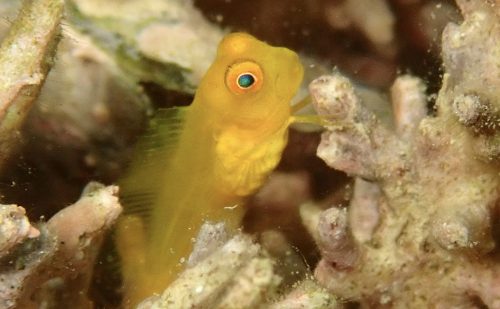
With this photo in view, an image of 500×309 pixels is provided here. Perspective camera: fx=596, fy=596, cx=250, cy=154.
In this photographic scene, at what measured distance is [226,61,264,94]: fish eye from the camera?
6.44ft

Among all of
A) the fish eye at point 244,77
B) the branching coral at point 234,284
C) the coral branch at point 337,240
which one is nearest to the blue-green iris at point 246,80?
the fish eye at point 244,77

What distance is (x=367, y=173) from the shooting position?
66.4 inches

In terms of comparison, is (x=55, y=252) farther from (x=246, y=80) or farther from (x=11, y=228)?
(x=246, y=80)

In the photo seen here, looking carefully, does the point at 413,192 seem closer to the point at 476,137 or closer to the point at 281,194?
the point at 476,137

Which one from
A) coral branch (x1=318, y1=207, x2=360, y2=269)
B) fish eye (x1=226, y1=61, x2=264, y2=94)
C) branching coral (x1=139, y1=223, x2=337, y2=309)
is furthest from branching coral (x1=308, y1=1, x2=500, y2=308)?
branching coral (x1=139, y1=223, x2=337, y2=309)

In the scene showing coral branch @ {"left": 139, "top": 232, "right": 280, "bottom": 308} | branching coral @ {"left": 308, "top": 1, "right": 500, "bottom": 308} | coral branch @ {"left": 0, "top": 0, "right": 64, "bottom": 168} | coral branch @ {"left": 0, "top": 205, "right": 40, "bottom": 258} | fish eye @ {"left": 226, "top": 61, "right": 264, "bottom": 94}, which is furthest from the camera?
fish eye @ {"left": 226, "top": 61, "right": 264, "bottom": 94}

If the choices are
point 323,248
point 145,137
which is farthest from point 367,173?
point 145,137

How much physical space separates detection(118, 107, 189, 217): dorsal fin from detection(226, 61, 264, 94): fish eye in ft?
0.75

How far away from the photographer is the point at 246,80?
6.47 feet

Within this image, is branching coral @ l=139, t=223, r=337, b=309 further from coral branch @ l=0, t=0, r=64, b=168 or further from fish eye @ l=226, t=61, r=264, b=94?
fish eye @ l=226, t=61, r=264, b=94

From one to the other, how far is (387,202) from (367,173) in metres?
0.11

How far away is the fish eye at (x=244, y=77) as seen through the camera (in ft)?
6.44

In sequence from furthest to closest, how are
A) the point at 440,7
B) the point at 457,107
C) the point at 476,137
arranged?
the point at 440,7 < the point at 476,137 < the point at 457,107

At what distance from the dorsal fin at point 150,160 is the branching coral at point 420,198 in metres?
0.63
